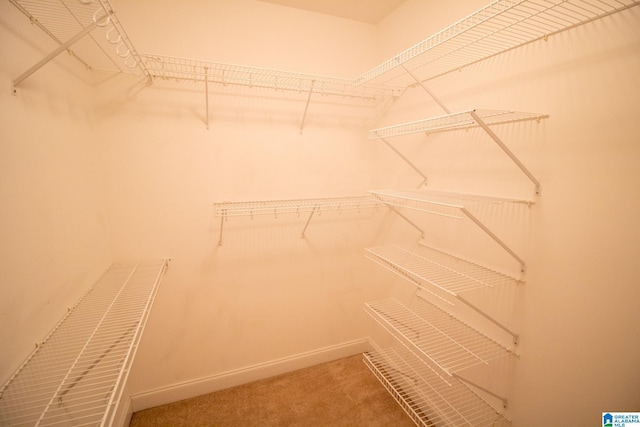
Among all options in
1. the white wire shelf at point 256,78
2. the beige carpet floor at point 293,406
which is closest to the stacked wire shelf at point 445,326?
the beige carpet floor at point 293,406

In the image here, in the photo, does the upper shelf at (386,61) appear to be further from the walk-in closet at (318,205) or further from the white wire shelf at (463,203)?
the white wire shelf at (463,203)

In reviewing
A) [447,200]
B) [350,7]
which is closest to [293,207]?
[447,200]

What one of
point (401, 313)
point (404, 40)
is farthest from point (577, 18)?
point (401, 313)

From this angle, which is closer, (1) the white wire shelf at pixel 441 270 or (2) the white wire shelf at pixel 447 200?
(2) the white wire shelf at pixel 447 200

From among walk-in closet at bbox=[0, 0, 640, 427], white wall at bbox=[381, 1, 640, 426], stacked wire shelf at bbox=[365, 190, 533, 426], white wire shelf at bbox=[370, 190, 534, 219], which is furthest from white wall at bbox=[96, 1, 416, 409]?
white wall at bbox=[381, 1, 640, 426]

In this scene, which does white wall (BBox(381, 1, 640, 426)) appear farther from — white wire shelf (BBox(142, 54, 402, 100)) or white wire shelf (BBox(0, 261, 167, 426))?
white wire shelf (BBox(0, 261, 167, 426))

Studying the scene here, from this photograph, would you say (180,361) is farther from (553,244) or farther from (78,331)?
(553,244)

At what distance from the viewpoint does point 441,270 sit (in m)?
1.52

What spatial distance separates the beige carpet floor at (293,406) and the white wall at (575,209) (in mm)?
907

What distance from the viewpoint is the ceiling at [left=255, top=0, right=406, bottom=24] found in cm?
184

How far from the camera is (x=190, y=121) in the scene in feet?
5.78

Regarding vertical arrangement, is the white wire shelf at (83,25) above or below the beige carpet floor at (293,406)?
above

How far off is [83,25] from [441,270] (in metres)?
2.01

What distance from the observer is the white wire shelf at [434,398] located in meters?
1.44
